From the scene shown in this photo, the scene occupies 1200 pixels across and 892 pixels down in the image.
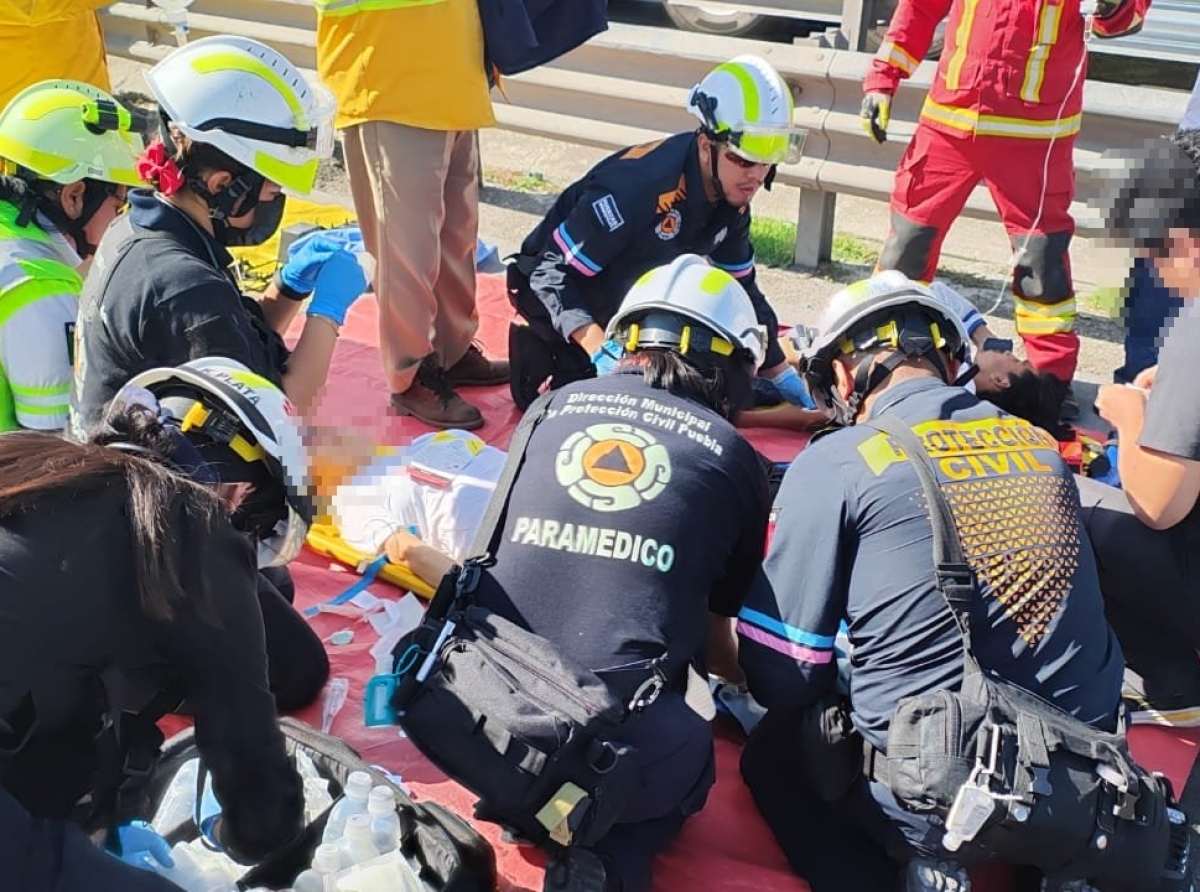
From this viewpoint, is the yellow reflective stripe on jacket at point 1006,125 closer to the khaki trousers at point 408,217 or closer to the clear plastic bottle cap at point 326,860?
the khaki trousers at point 408,217

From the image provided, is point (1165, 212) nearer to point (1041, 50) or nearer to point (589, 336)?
point (1041, 50)

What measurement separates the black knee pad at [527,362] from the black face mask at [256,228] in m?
1.47

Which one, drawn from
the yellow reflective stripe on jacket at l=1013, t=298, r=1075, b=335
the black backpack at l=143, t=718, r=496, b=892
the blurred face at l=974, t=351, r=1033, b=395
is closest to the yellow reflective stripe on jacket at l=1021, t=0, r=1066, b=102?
the yellow reflective stripe on jacket at l=1013, t=298, r=1075, b=335

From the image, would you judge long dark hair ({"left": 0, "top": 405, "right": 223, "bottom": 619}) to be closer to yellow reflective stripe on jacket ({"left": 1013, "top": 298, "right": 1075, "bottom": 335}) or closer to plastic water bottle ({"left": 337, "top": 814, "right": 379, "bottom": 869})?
plastic water bottle ({"left": 337, "top": 814, "right": 379, "bottom": 869})

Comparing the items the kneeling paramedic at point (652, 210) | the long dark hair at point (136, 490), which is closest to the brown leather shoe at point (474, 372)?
the kneeling paramedic at point (652, 210)

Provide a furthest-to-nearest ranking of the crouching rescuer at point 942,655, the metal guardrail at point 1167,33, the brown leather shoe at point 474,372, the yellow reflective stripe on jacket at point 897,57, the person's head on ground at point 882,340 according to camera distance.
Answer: the metal guardrail at point 1167,33 < the yellow reflective stripe on jacket at point 897,57 < the brown leather shoe at point 474,372 < the person's head on ground at point 882,340 < the crouching rescuer at point 942,655

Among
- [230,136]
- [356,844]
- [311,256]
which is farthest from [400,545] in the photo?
[356,844]

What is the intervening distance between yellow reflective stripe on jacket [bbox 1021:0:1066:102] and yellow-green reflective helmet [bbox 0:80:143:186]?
3.21m

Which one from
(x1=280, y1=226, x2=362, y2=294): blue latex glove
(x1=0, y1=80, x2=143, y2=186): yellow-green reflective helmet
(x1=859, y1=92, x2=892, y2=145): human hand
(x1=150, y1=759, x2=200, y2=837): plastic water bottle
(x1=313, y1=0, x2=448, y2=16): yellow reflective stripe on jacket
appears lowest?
(x1=150, y1=759, x2=200, y2=837): plastic water bottle

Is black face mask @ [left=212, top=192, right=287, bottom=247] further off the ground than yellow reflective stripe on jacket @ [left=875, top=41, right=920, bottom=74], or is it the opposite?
black face mask @ [left=212, top=192, right=287, bottom=247]

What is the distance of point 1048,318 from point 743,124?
5.03 feet

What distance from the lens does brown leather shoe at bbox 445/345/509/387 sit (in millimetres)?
4883

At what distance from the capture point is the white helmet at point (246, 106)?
298 cm

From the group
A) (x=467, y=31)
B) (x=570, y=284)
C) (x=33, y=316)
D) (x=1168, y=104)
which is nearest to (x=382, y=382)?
(x=570, y=284)
